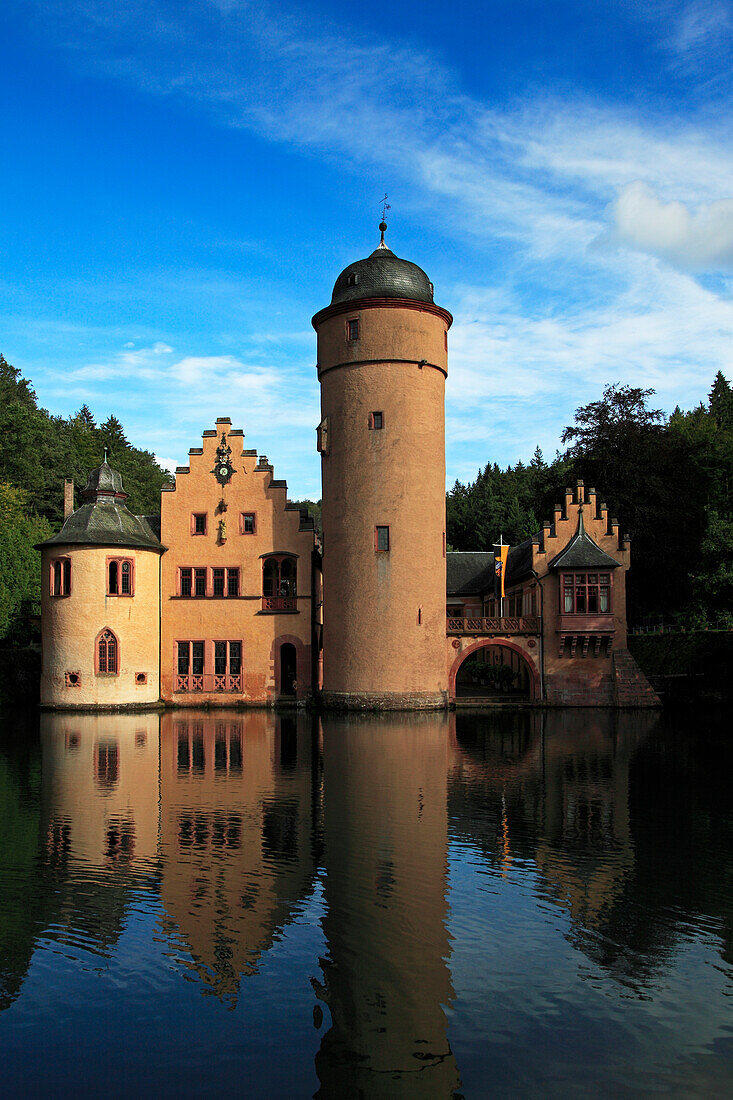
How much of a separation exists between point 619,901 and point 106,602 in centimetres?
3092

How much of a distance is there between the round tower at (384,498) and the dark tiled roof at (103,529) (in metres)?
8.98

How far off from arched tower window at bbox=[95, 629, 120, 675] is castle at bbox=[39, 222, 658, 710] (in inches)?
3.3

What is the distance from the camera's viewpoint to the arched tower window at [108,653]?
37.8m

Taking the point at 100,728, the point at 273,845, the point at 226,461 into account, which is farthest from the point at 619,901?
the point at 226,461

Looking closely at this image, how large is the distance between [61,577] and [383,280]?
62.4ft

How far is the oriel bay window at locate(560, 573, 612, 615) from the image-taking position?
40875 mm

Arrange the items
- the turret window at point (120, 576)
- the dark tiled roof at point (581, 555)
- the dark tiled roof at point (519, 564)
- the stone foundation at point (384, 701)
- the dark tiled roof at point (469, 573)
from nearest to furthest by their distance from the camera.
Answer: the stone foundation at point (384, 701) → the turret window at point (120, 576) → the dark tiled roof at point (581, 555) → the dark tiled roof at point (519, 564) → the dark tiled roof at point (469, 573)

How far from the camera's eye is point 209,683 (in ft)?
132

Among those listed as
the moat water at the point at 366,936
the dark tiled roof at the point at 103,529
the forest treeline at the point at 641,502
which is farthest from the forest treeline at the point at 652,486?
the moat water at the point at 366,936

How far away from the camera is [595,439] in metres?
51.4

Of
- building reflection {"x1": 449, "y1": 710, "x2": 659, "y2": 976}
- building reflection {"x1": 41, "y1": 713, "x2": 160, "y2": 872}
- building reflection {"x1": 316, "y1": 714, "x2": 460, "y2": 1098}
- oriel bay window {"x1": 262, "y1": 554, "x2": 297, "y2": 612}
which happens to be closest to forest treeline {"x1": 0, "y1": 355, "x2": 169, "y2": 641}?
oriel bay window {"x1": 262, "y1": 554, "x2": 297, "y2": 612}

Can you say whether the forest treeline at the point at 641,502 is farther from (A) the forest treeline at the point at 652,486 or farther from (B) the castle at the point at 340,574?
(B) the castle at the point at 340,574

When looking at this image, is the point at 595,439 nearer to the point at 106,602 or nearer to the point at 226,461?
the point at 226,461

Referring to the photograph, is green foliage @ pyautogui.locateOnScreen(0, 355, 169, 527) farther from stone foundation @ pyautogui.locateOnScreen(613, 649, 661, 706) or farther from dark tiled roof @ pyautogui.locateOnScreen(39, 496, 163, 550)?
stone foundation @ pyautogui.locateOnScreen(613, 649, 661, 706)
